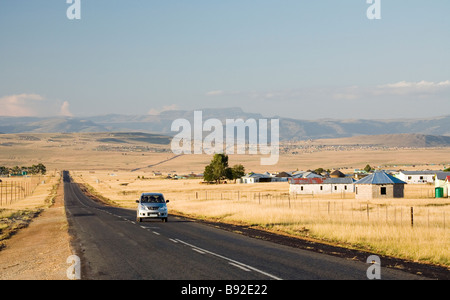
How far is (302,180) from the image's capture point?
90.1 meters

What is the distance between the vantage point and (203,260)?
57.4 ft

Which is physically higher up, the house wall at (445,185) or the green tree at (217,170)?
the green tree at (217,170)

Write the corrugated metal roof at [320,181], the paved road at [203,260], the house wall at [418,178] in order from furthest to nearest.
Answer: the house wall at [418,178], the corrugated metal roof at [320,181], the paved road at [203,260]

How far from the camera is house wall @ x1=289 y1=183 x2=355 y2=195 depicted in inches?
3529

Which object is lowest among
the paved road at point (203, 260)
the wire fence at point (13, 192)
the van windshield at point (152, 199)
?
the wire fence at point (13, 192)

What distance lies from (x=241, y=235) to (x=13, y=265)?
11244 millimetres

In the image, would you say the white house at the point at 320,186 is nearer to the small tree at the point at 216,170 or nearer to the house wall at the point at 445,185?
the house wall at the point at 445,185

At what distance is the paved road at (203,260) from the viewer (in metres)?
14.7

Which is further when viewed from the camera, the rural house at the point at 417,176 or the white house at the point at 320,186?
the rural house at the point at 417,176

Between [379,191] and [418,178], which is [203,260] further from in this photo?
[418,178]

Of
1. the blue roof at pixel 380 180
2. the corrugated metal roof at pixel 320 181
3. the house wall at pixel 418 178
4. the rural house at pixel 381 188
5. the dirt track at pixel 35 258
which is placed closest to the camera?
the dirt track at pixel 35 258
